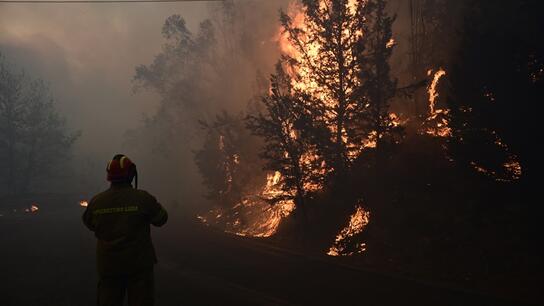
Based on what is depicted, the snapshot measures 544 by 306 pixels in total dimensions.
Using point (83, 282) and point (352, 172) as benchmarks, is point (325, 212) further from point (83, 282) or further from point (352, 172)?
point (83, 282)

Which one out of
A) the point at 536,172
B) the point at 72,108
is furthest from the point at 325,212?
the point at 72,108

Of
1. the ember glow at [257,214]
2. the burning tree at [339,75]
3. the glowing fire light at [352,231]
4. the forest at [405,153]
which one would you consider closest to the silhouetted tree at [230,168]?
the forest at [405,153]

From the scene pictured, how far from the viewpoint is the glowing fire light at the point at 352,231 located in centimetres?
1652

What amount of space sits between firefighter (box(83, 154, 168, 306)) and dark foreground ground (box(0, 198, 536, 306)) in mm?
4298

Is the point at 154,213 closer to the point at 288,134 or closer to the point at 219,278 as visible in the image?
the point at 219,278

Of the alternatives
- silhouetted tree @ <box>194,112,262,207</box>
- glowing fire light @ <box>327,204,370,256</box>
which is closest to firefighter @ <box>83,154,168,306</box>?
glowing fire light @ <box>327,204,370,256</box>

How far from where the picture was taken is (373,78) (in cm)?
1898

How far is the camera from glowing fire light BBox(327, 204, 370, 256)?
16516 mm

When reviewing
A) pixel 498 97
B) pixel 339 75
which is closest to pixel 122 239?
pixel 498 97

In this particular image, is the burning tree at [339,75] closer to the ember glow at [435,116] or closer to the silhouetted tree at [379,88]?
the silhouetted tree at [379,88]

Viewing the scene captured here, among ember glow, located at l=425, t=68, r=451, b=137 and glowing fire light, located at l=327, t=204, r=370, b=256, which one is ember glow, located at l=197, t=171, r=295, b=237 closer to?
glowing fire light, located at l=327, t=204, r=370, b=256

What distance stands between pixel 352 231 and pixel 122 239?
1447cm

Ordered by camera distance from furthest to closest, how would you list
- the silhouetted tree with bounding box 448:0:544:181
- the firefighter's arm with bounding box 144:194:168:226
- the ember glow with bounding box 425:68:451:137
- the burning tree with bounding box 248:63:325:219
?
1. the ember glow with bounding box 425:68:451:137
2. the burning tree with bounding box 248:63:325:219
3. the silhouetted tree with bounding box 448:0:544:181
4. the firefighter's arm with bounding box 144:194:168:226

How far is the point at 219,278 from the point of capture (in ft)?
35.0
